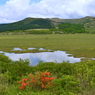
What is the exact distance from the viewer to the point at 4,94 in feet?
32.2

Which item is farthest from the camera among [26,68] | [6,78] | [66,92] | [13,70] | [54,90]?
[26,68]

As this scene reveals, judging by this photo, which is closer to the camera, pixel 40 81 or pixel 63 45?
pixel 40 81

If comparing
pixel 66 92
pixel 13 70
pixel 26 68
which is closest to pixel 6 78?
pixel 13 70

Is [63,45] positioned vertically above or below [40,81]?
below

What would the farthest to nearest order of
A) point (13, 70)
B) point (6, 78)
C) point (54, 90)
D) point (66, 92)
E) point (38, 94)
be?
point (13, 70) → point (6, 78) → point (54, 90) → point (66, 92) → point (38, 94)

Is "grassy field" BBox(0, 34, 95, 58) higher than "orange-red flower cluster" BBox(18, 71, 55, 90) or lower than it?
lower

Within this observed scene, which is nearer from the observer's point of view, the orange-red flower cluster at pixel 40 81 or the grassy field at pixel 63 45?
the orange-red flower cluster at pixel 40 81

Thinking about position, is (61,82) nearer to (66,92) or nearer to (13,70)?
(66,92)

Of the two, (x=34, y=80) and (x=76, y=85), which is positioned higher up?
(x=34, y=80)

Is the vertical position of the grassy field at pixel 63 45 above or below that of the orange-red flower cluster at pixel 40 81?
below

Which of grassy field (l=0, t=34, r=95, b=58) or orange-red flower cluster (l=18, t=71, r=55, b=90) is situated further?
grassy field (l=0, t=34, r=95, b=58)

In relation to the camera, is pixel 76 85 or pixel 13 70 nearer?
pixel 76 85

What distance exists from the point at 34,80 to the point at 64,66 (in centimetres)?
753

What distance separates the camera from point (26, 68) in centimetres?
1739
